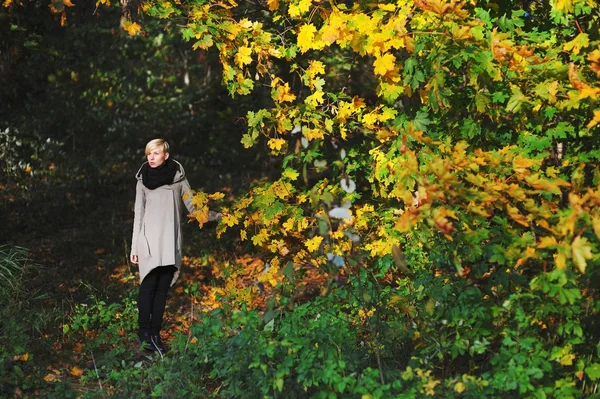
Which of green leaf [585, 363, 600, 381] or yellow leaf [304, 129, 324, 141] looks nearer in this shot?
green leaf [585, 363, 600, 381]

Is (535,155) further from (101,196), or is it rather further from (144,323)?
(101,196)

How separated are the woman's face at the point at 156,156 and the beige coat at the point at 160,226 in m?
0.18

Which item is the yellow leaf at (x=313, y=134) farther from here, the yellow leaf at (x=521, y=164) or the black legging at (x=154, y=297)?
the yellow leaf at (x=521, y=164)

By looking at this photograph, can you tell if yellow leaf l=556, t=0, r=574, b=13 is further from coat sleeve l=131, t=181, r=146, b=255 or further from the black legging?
the black legging

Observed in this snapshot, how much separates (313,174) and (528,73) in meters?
8.84

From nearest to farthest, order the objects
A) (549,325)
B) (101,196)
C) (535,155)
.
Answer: (549,325) < (535,155) < (101,196)

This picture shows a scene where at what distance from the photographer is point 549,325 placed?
5.37 m

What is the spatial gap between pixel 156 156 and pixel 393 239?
192 cm

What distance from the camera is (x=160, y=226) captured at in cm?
699

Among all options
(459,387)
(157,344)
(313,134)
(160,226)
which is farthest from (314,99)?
(459,387)

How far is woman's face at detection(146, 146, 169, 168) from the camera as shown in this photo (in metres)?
6.89

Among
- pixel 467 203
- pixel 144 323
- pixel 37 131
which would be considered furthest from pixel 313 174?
pixel 467 203

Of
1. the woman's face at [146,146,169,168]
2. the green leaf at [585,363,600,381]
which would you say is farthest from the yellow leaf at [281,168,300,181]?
the green leaf at [585,363,600,381]

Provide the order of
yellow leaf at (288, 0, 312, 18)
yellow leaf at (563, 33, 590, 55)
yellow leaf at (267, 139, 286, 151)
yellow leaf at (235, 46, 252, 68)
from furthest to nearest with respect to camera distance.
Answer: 1. yellow leaf at (267, 139, 286, 151)
2. yellow leaf at (235, 46, 252, 68)
3. yellow leaf at (288, 0, 312, 18)
4. yellow leaf at (563, 33, 590, 55)
